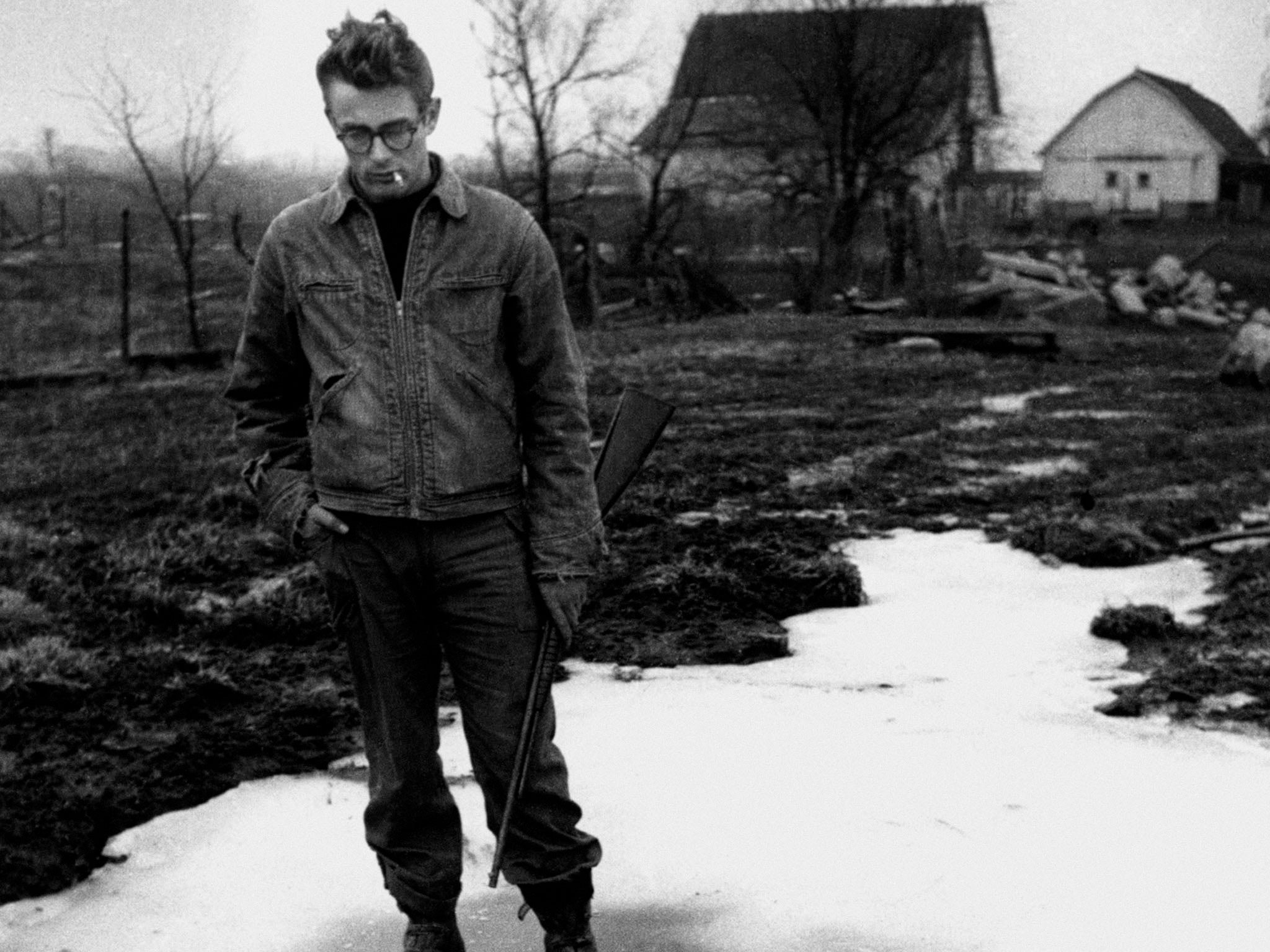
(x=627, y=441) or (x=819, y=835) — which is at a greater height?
(x=627, y=441)

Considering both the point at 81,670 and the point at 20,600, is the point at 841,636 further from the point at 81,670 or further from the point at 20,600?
the point at 20,600

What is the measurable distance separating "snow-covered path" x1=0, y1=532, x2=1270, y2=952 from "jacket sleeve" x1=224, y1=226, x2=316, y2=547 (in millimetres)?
1033

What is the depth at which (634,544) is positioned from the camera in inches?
289

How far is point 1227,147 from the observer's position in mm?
53969

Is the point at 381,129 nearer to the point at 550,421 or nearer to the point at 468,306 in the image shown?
the point at 468,306

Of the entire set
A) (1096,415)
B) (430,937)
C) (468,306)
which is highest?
(468,306)

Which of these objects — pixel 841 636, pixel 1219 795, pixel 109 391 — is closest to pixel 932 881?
pixel 1219 795

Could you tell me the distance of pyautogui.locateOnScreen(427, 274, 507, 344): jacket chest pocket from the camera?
2.95 metres

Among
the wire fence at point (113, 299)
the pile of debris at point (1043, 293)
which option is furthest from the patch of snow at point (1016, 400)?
the pile of debris at point (1043, 293)

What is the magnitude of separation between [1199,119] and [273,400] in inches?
2207

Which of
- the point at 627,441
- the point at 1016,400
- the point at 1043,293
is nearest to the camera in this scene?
the point at 627,441

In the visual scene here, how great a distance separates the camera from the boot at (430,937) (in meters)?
3.17

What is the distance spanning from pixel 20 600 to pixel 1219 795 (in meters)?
4.37

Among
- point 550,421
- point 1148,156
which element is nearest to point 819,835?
point 550,421
